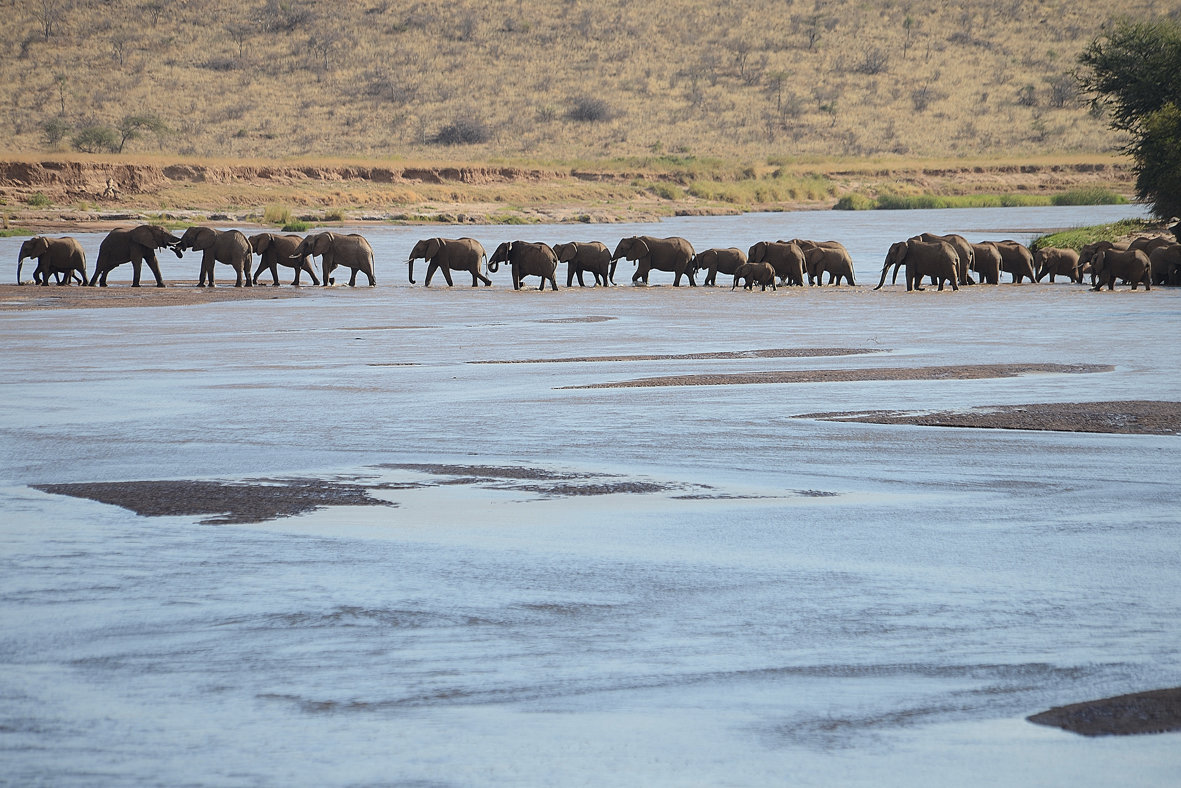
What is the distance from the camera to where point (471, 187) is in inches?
2872

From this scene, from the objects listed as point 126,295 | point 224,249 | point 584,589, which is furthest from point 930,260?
point 584,589

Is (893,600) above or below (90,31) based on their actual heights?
below

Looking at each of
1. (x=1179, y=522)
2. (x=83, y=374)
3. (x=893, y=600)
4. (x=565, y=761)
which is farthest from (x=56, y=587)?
(x=83, y=374)

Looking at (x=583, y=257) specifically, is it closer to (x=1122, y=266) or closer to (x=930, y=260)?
(x=930, y=260)

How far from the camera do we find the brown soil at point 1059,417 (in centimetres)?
1085

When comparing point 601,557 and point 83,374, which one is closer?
point 601,557

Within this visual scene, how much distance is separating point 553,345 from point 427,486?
354 inches

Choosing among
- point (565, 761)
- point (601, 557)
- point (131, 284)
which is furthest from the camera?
point (131, 284)

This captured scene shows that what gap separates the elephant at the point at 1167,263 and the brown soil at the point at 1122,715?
26.3m

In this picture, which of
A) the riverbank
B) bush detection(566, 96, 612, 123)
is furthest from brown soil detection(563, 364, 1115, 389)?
bush detection(566, 96, 612, 123)

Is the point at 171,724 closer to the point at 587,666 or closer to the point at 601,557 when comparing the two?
the point at 587,666

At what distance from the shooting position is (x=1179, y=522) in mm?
7762

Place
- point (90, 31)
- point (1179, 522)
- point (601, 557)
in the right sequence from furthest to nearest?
point (90, 31) < point (1179, 522) < point (601, 557)

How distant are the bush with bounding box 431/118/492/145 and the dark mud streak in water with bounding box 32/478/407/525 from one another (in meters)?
88.8
